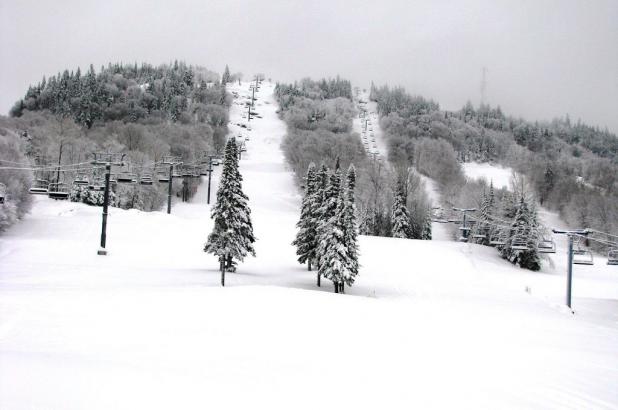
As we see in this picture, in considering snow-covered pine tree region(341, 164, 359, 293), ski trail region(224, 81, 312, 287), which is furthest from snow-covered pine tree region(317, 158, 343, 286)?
ski trail region(224, 81, 312, 287)

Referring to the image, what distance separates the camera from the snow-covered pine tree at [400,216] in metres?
59.5

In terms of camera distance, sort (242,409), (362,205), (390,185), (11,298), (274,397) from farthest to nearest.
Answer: (390,185), (362,205), (11,298), (274,397), (242,409)

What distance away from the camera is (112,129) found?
10331cm

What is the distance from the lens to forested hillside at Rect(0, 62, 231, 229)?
57156mm

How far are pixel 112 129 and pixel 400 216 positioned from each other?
7525 centimetres

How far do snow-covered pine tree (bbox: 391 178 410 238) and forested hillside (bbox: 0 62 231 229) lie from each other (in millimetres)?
29525

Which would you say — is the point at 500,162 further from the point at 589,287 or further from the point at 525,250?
the point at 589,287

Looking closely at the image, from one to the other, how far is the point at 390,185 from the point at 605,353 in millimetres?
61327

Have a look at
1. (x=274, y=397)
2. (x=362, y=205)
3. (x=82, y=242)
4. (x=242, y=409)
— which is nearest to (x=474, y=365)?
(x=274, y=397)

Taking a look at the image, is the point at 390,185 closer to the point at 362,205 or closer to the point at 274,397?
the point at 362,205

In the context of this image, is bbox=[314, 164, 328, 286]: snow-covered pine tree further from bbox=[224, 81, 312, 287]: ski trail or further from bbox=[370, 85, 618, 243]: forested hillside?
bbox=[370, 85, 618, 243]: forested hillside

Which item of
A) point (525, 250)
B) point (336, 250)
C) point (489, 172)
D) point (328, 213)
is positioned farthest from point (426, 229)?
point (489, 172)

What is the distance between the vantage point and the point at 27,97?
16212cm

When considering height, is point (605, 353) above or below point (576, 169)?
below
